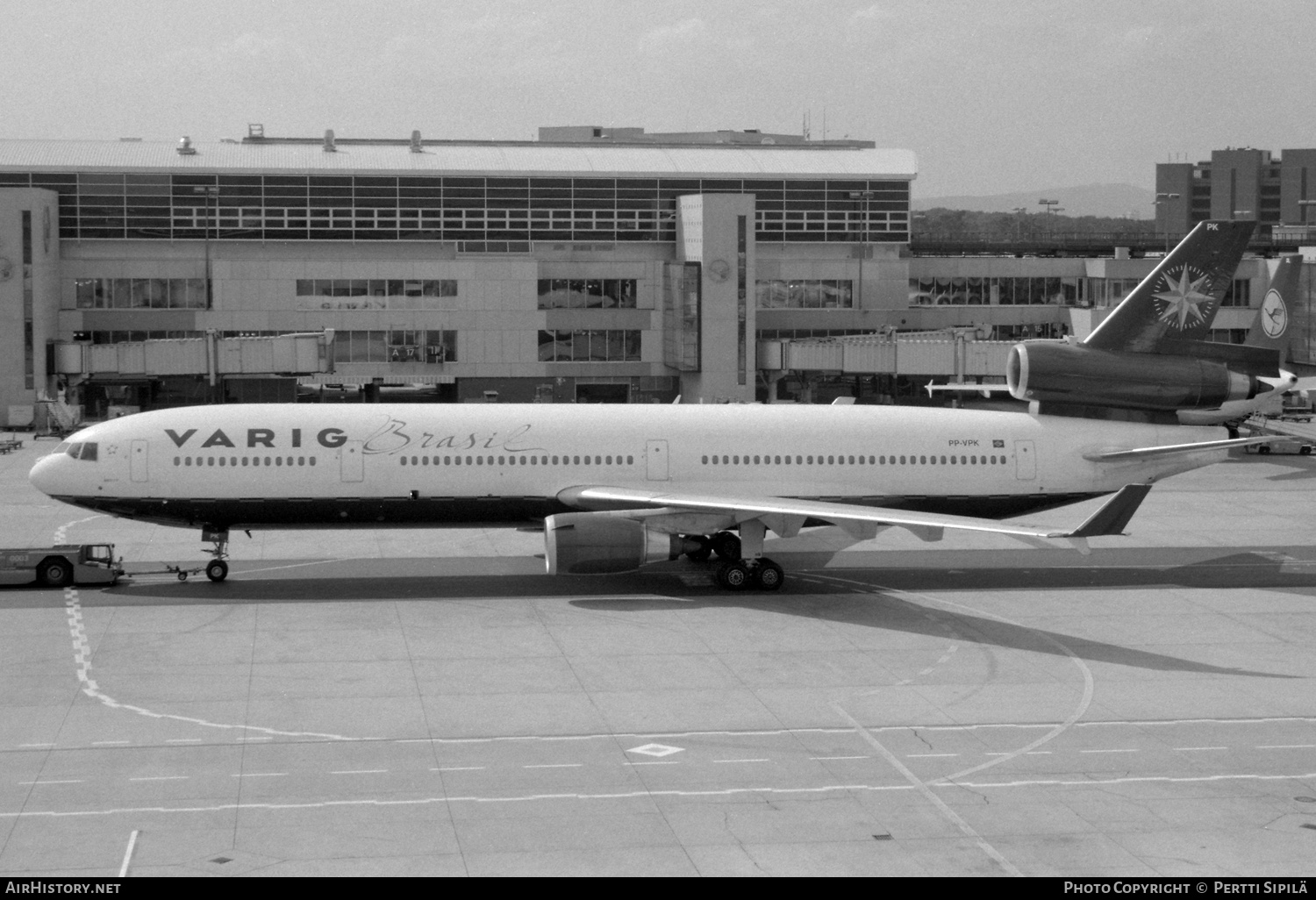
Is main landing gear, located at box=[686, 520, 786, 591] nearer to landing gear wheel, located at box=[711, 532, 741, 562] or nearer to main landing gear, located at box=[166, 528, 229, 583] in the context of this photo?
landing gear wheel, located at box=[711, 532, 741, 562]

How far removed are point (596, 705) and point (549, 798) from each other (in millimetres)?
6072

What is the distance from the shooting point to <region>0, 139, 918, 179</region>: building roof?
96.2 meters

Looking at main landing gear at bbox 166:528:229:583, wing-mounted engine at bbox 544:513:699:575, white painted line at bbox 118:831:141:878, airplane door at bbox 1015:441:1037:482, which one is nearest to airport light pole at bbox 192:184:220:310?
main landing gear at bbox 166:528:229:583

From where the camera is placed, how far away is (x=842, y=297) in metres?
102

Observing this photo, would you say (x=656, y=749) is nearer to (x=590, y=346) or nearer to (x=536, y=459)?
(x=536, y=459)

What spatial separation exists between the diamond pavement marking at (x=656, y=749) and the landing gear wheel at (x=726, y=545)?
60.4ft

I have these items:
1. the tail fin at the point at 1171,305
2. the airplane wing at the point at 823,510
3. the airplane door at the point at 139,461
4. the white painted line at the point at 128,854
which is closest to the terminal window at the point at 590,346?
the tail fin at the point at 1171,305

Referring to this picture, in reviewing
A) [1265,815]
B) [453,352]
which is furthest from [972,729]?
[453,352]

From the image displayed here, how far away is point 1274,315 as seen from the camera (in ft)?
196

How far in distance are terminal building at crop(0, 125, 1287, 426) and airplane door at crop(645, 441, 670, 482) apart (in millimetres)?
42281

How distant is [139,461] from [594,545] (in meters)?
12.8

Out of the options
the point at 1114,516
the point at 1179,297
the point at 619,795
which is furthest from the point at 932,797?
the point at 1179,297

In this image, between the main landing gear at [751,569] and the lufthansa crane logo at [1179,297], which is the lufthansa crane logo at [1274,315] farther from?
the main landing gear at [751,569]

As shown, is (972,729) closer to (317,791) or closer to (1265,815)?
(1265,815)
